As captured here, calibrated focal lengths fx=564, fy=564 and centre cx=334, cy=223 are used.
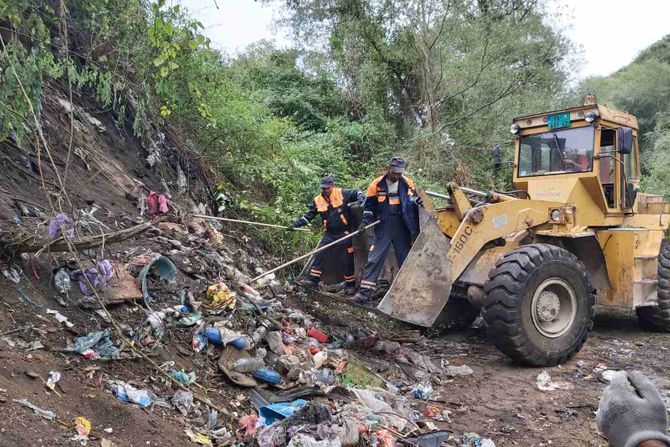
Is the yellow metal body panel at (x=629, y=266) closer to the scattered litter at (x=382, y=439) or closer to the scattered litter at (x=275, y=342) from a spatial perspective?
the scattered litter at (x=275, y=342)

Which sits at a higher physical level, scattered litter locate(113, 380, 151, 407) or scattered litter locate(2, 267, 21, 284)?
scattered litter locate(2, 267, 21, 284)

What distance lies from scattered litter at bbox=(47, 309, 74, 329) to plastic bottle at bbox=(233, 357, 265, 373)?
1.17 metres

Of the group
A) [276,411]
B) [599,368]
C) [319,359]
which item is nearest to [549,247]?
[599,368]

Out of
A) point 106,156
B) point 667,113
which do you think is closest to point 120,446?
point 106,156

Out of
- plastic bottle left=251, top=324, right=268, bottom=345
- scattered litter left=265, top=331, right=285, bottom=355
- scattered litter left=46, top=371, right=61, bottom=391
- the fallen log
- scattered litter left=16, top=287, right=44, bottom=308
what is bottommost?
scattered litter left=265, top=331, right=285, bottom=355

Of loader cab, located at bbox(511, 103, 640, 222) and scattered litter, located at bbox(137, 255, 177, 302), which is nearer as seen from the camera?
scattered litter, located at bbox(137, 255, 177, 302)

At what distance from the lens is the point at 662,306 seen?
6629 millimetres

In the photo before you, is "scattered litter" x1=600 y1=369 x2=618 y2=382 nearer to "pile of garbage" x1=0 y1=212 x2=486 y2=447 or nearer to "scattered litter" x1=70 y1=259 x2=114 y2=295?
"pile of garbage" x1=0 y1=212 x2=486 y2=447

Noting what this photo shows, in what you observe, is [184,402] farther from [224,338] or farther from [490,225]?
[490,225]

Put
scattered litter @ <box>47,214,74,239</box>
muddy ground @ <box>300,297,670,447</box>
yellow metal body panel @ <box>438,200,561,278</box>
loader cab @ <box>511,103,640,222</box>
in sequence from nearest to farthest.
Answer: scattered litter @ <box>47,214,74,239</box> < muddy ground @ <box>300,297,670,447</box> < yellow metal body panel @ <box>438,200,561,278</box> < loader cab @ <box>511,103,640,222</box>

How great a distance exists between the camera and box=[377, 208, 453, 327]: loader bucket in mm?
5289

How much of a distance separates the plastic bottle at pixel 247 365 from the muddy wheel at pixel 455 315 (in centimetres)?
315

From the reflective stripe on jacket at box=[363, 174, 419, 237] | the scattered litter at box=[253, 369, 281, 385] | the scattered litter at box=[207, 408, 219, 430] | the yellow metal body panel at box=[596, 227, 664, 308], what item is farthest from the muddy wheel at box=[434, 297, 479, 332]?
the scattered litter at box=[207, 408, 219, 430]

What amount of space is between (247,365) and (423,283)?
199 centimetres
